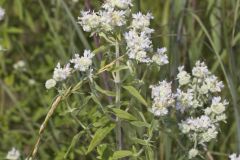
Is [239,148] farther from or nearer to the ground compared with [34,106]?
nearer to the ground

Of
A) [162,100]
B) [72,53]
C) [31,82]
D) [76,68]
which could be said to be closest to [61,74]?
[76,68]

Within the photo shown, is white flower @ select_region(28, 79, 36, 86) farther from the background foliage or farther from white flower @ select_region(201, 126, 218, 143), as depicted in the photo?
white flower @ select_region(201, 126, 218, 143)

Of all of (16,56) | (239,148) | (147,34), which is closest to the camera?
(147,34)

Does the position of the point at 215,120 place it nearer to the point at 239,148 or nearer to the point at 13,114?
the point at 239,148

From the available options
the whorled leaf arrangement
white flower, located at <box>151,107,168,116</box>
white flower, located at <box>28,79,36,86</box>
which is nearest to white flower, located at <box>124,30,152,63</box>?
the whorled leaf arrangement

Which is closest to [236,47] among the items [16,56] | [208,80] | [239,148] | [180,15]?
[180,15]

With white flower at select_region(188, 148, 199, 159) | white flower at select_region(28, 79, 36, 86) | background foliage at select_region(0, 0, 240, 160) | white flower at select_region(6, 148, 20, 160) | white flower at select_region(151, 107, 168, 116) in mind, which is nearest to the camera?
white flower at select_region(151, 107, 168, 116)

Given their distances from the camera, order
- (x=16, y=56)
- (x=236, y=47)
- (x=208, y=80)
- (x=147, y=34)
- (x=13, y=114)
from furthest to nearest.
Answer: (x=16, y=56) → (x=13, y=114) → (x=236, y=47) → (x=208, y=80) → (x=147, y=34)

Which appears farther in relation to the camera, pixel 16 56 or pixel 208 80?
pixel 16 56

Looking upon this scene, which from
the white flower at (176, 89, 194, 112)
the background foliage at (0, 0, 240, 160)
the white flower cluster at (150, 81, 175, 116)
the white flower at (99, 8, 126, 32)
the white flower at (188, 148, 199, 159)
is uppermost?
the background foliage at (0, 0, 240, 160)
